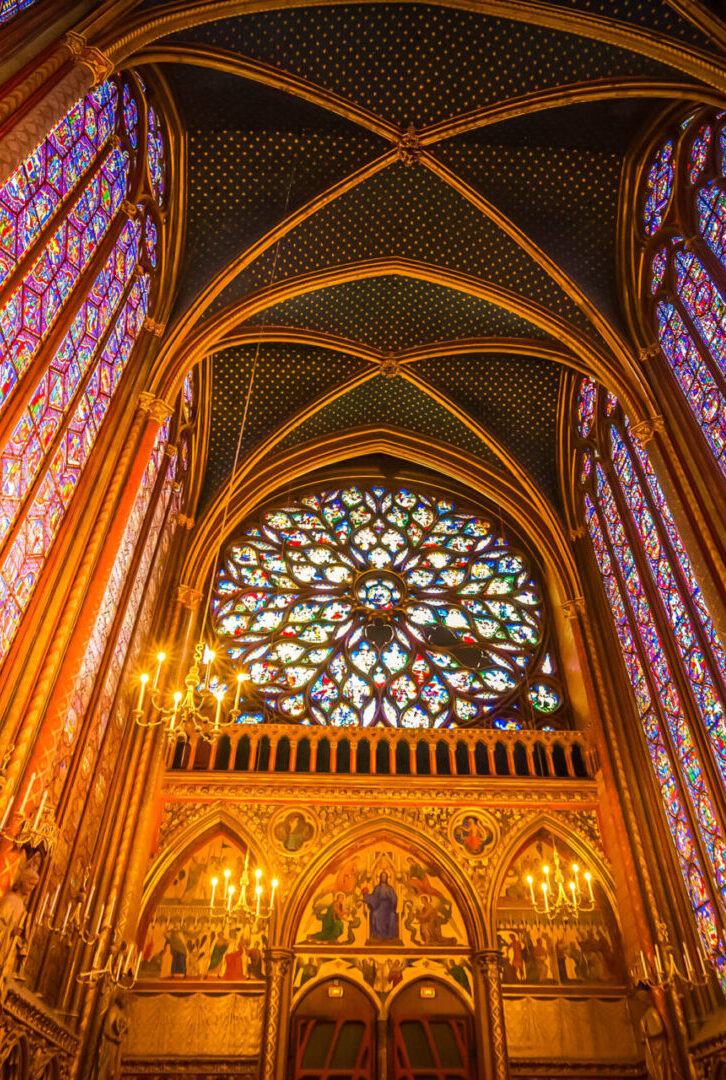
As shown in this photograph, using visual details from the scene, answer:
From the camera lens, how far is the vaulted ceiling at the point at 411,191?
408 inches

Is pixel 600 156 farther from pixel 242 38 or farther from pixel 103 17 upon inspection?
pixel 103 17

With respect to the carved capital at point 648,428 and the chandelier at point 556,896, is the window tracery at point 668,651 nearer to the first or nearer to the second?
the carved capital at point 648,428

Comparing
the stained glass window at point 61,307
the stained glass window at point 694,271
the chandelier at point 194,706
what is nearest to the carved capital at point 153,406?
the stained glass window at point 61,307

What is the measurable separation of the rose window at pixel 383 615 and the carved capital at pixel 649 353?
550 centimetres

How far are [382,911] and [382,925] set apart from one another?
0.19m

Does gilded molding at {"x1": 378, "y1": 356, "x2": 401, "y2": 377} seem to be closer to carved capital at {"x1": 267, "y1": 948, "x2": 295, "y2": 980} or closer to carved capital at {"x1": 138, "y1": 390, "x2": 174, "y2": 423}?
carved capital at {"x1": 138, "y1": 390, "x2": 174, "y2": 423}

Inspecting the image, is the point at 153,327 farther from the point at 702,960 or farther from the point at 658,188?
the point at 702,960

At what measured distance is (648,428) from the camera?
35.1ft

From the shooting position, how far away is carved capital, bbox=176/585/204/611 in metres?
13.7

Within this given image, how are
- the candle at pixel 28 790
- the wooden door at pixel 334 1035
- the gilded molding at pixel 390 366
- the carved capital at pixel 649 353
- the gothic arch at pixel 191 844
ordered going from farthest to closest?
1. the gilded molding at pixel 390 366
2. the carved capital at pixel 649 353
3. the gothic arch at pixel 191 844
4. the wooden door at pixel 334 1035
5. the candle at pixel 28 790

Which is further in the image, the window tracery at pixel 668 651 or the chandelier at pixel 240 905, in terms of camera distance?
the chandelier at pixel 240 905

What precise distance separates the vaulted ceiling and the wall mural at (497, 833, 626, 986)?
7375mm

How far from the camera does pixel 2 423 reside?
23.5 feet

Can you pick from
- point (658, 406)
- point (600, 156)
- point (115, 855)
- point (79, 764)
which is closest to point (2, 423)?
point (79, 764)
